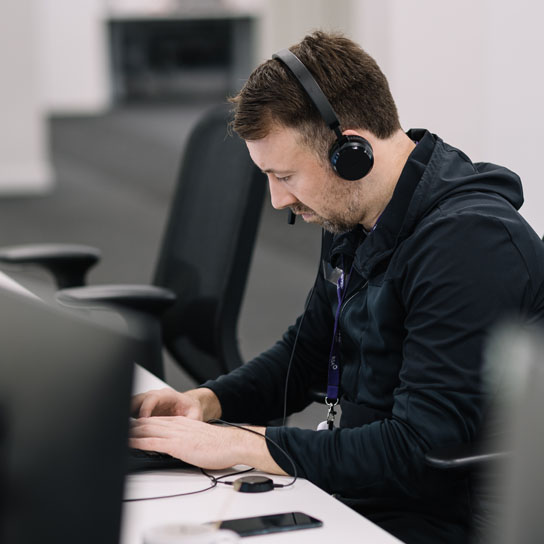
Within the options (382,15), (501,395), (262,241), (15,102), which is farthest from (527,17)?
(15,102)

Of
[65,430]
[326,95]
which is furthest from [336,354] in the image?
[65,430]

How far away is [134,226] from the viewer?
606 cm

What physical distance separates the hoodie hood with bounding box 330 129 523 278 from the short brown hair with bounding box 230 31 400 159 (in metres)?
0.08

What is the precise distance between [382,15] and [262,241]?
1860 mm

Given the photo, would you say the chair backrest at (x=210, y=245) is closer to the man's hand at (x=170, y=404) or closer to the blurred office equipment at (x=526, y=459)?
the man's hand at (x=170, y=404)

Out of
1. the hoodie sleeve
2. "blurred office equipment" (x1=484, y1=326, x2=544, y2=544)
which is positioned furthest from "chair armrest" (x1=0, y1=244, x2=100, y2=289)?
"blurred office equipment" (x1=484, y1=326, x2=544, y2=544)

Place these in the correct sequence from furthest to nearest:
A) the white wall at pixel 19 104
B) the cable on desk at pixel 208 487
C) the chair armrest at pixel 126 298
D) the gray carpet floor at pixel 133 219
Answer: the white wall at pixel 19 104 < the gray carpet floor at pixel 133 219 < the chair armrest at pixel 126 298 < the cable on desk at pixel 208 487

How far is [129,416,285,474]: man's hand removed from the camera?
1.21 meters

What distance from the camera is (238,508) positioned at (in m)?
1.10

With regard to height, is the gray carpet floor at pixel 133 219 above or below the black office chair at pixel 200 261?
below

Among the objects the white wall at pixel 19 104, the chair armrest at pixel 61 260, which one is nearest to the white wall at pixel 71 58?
the white wall at pixel 19 104

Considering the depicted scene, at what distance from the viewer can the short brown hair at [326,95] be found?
1.30m

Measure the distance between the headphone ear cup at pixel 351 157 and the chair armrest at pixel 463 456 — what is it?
400mm

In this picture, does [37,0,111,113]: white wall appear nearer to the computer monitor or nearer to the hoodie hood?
the hoodie hood
